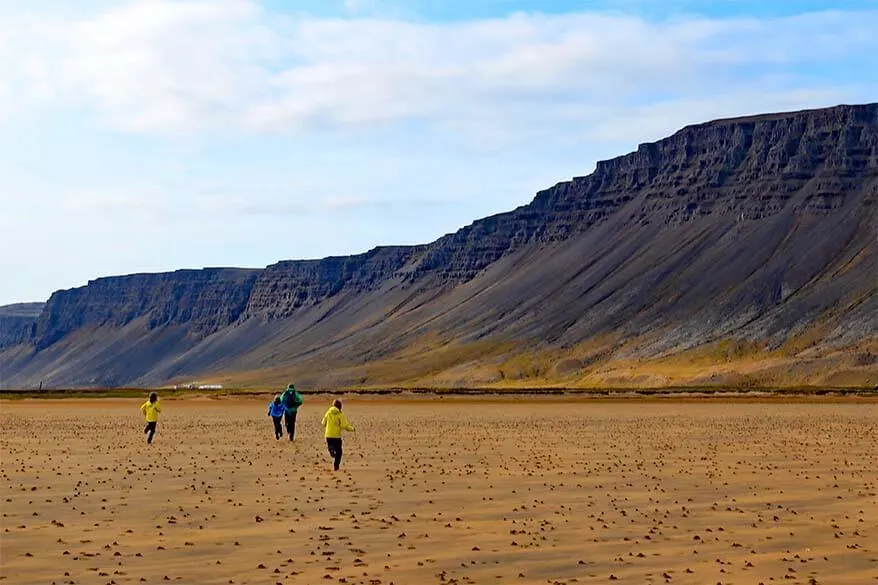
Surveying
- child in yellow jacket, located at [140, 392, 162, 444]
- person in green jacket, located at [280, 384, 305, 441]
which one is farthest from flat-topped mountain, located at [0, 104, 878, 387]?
child in yellow jacket, located at [140, 392, 162, 444]

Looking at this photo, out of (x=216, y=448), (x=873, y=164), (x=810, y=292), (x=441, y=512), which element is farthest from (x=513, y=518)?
(x=873, y=164)

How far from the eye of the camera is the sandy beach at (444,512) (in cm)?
1452

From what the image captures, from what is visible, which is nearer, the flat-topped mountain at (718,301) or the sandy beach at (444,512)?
the sandy beach at (444,512)

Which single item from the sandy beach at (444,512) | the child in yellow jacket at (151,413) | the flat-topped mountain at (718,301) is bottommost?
the sandy beach at (444,512)

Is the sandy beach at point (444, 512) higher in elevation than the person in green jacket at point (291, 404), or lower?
lower

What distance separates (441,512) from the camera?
19.2m

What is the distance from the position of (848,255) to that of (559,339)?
38.1 m

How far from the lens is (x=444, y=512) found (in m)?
19.2

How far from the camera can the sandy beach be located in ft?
47.6

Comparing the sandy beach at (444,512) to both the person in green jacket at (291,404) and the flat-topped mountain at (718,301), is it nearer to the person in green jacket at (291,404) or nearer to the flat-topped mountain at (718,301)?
the person in green jacket at (291,404)

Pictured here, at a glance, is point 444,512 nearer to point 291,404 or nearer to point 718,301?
point 291,404

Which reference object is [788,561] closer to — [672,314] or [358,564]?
[358,564]

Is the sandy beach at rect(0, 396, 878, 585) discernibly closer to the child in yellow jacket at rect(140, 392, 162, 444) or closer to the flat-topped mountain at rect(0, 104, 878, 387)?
the child in yellow jacket at rect(140, 392, 162, 444)

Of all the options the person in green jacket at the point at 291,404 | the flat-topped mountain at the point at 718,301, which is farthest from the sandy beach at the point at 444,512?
the flat-topped mountain at the point at 718,301
